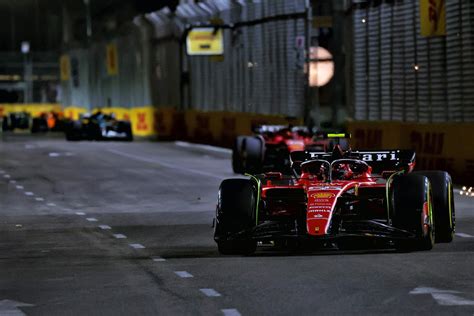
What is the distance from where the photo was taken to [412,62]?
31.9 m

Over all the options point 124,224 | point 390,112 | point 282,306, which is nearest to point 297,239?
point 282,306

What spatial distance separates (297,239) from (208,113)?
133 ft

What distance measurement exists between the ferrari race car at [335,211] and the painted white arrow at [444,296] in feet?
9.28

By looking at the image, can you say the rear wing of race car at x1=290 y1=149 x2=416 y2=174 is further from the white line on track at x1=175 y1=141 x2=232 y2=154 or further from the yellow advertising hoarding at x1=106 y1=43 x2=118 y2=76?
the yellow advertising hoarding at x1=106 y1=43 x2=118 y2=76

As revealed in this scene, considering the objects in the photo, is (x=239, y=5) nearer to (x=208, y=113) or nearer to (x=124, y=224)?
(x=208, y=113)

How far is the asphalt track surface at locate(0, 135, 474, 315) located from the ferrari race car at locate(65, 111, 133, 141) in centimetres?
3342

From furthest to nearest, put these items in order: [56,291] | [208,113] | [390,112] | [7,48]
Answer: [7,48]
[208,113]
[390,112]
[56,291]

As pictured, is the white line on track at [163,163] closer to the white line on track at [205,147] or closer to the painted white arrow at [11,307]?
the white line on track at [205,147]

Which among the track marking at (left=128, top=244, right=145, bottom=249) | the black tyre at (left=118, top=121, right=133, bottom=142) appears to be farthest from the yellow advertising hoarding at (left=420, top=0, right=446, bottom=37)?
the black tyre at (left=118, top=121, right=133, bottom=142)

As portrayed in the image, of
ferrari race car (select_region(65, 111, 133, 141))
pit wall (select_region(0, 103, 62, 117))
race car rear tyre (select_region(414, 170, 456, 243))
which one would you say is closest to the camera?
race car rear tyre (select_region(414, 170, 456, 243))

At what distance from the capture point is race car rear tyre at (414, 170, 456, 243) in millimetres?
16094

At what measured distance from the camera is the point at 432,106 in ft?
100

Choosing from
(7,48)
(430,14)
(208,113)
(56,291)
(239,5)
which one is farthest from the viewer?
(7,48)

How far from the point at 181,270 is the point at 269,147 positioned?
19.0m
